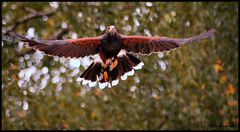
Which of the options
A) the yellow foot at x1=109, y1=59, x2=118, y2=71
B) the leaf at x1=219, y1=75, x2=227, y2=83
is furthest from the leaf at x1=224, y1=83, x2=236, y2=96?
the yellow foot at x1=109, y1=59, x2=118, y2=71

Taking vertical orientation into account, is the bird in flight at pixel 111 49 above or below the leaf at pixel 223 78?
above

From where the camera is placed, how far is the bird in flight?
4.18 metres

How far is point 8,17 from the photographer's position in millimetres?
7570

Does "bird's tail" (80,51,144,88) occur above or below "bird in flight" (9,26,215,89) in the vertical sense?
below

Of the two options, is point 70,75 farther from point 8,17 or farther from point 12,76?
point 8,17

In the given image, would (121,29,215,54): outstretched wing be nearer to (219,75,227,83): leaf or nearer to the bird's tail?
the bird's tail

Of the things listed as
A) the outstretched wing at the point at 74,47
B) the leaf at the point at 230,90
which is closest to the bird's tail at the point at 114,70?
the outstretched wing at the point at 74,47

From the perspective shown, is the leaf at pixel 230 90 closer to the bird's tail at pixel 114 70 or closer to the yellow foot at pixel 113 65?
the bird's tail at pixel 114 70

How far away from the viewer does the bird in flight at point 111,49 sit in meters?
4.18

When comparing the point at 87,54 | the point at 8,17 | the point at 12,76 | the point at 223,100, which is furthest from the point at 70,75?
the point at 87,54

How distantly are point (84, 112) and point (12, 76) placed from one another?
1.62 metres

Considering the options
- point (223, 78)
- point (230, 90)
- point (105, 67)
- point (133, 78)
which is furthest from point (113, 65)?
point (230, 90)

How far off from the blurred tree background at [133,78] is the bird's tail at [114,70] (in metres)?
1.56

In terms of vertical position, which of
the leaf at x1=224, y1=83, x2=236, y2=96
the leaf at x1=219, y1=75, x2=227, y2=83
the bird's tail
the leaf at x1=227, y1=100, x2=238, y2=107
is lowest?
the leaf at x1=227, y1=100, x2=238, y2=107
